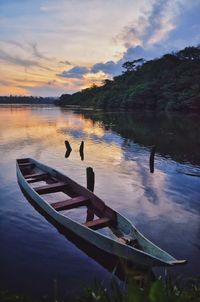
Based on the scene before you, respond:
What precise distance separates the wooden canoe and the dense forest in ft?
233

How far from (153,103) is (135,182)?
8533 centimetres

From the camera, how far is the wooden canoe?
9.28 m

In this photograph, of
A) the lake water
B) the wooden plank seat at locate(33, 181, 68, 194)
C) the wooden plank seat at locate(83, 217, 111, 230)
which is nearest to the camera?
the lake water

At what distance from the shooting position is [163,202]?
17.1 metres

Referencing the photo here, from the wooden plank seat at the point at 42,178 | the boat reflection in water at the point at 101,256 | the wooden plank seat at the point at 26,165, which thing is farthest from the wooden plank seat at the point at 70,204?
the wooden plank seat at the point at 26,165

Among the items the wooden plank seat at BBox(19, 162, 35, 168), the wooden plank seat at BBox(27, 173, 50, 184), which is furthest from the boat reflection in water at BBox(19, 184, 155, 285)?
the wooden plank seat at BBox(19, 162, 35, 168)

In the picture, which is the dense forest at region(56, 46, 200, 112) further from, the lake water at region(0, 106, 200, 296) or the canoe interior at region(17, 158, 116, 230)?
the canoe interior at region(17, 158, 116, 230)

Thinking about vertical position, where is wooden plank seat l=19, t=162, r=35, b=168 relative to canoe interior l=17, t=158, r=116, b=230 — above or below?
above

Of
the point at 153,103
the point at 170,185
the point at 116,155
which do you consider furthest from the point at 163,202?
the point at 153,103

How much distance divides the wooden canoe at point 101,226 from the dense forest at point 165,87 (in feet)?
233

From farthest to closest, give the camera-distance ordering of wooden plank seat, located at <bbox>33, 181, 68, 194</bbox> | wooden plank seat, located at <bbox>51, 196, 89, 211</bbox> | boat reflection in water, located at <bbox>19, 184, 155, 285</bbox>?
wooden plank seat, located at <bbox>33, 181, 68, 194</bbox> < wooden plank seat, located at <bbox>51, 196, 89, 211</bbox> < boat reflection in water, located at <bbox>19, 184, 155, 285</bbox>

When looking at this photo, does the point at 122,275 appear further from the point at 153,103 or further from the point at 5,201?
the point at 153,103

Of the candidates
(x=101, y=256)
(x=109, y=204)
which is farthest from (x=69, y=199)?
(x=101, y=256)

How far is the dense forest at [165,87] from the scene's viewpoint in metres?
87.3
